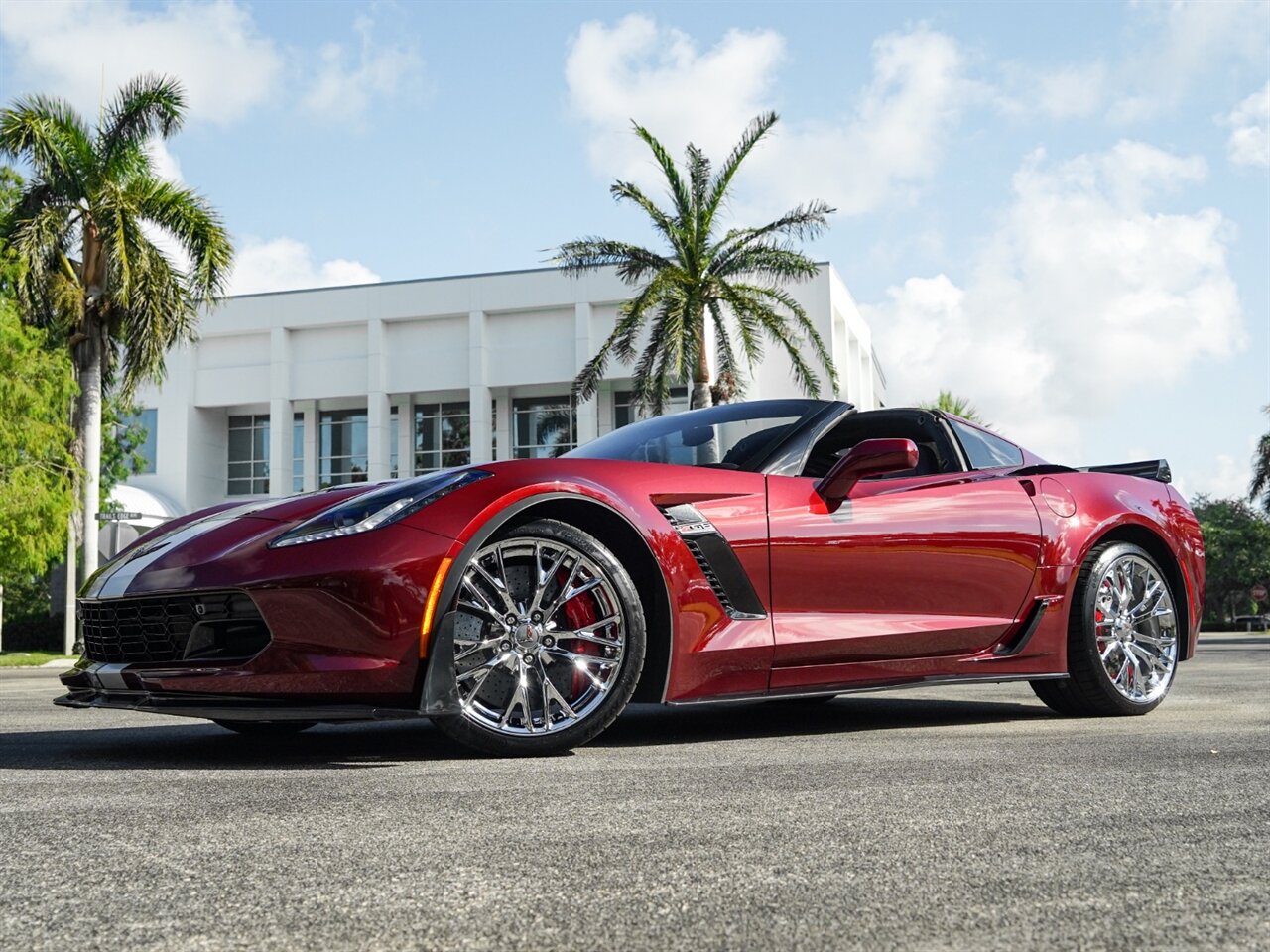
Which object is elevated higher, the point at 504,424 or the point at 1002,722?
the point at 504,424

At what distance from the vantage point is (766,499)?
4523 mm

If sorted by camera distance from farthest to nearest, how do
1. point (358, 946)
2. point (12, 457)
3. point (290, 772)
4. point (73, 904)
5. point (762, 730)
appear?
point (12, 457) → point (762, 730) → point (290, 772) → point (73, 904) → point (358, 946)

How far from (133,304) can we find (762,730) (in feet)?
66.3

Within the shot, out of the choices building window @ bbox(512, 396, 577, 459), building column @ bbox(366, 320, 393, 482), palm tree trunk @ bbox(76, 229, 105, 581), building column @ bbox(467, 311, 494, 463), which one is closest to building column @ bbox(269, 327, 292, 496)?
building column @ bbox(366, 320, 393, 482)

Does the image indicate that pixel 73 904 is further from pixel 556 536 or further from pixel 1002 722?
pixel 1002 722

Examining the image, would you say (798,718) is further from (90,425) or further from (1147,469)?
(90,425)

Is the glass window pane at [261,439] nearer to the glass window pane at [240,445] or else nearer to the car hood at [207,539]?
the glass window pane at [240,445]

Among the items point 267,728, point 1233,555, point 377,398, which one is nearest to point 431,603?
point 267,728

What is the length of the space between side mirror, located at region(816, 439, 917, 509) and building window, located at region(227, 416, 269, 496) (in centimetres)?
4826

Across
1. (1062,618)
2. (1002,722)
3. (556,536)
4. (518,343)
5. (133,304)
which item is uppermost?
(518,343)

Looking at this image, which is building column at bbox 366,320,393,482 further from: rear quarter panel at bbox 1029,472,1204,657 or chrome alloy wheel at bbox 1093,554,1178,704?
chrome alloy wheel at bbox 1093,554,1178,704

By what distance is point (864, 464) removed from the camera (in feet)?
15.0

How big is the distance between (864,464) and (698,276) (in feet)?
70.5

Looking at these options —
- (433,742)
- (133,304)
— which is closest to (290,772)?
(433,742)
